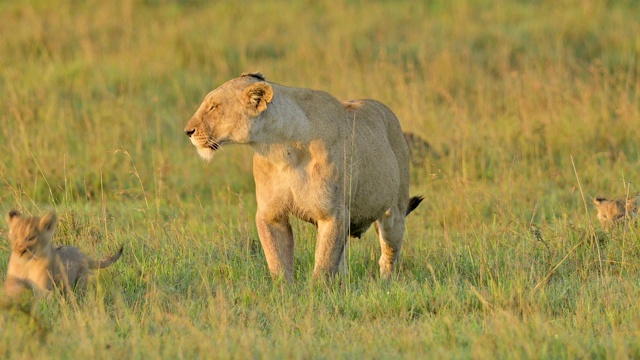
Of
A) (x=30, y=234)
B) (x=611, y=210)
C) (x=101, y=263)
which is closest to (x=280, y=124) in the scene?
(x=101, y=263)

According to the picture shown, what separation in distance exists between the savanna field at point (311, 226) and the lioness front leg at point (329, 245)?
0.36 ft

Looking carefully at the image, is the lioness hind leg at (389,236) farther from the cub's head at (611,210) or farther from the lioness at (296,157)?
the cub's head at (611,210)

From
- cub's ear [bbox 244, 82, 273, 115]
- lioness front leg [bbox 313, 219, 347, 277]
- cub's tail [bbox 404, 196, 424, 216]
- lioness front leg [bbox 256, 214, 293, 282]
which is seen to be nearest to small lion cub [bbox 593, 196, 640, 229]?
cub's tail [bbox 404, 196, 424, 216]

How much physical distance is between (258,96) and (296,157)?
427 mm

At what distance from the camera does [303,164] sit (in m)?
6.09

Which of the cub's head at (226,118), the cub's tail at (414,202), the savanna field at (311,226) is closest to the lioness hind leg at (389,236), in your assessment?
the savanna field at (311,226)

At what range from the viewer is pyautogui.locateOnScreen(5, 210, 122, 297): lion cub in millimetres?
5457

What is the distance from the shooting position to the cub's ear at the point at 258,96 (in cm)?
582

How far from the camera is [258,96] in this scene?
5867mm

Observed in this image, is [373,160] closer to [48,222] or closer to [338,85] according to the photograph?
[48,222]

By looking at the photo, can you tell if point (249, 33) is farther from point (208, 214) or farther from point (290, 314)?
point (290, 314)

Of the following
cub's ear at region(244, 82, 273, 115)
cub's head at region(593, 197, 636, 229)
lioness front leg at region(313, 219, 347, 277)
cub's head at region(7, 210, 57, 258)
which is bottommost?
cub's head at region(593, 197, 636, 229)

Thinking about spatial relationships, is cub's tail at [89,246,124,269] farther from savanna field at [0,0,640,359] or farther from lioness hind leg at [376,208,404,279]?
lioness hind leg at [376,208,404,279]

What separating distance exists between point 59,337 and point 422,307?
184cm
